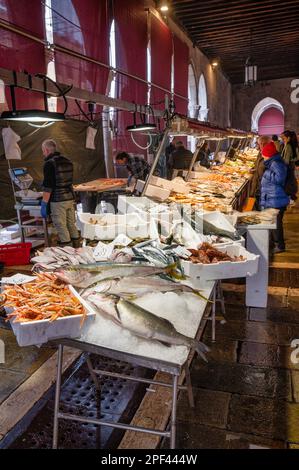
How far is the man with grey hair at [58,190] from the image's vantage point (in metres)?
7.23

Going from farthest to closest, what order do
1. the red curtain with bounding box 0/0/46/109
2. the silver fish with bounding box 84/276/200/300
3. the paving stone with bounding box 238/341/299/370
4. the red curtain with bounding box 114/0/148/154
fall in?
the red curtain with bounding box 114/0/148/154 → the red curtain with bounding box 0/0/46/109 → the paving stone with bounding box 238/341/299/370 → the silver fish with bounding box 84/276/200/300

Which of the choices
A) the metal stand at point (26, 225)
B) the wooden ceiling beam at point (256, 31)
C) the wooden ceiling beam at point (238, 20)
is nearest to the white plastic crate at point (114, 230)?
the metal stand at point (26, 225)

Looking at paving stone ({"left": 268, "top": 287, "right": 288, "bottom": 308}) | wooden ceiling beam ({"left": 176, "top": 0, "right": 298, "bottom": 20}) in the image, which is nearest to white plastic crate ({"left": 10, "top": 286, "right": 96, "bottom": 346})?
paving stone ({"left": 268, "top": 287, "right": 288, "bottom": 308})

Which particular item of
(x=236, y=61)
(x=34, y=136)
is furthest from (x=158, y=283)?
(x=236, y=61)

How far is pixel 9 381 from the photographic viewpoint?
3543 millimetres

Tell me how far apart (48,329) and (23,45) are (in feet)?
23.6

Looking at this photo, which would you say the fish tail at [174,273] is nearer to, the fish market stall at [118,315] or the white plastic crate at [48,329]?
the fish market stall at [118,315]

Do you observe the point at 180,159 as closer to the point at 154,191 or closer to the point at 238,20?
the point at 154,191

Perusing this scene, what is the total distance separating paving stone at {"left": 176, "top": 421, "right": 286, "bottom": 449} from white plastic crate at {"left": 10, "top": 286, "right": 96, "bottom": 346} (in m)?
1.26

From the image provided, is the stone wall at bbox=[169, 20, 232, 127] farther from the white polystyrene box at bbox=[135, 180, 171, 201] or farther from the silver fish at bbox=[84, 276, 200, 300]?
the silver fish at bbox=[84, 276, 200, 300]

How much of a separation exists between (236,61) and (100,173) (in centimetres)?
1716

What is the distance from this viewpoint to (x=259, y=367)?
3.71 m

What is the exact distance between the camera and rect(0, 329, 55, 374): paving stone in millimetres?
3799

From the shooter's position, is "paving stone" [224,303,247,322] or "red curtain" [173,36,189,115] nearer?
"paving stone" [224,303,247,322]
